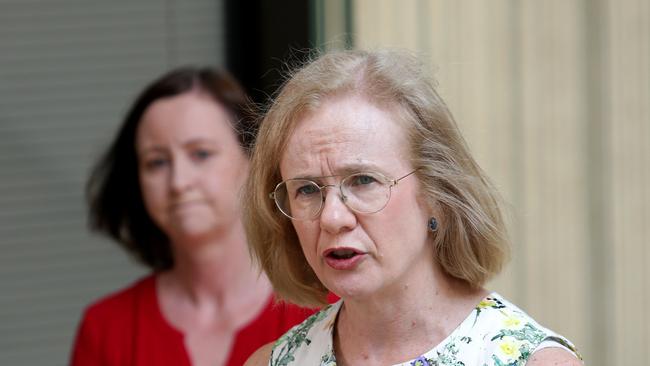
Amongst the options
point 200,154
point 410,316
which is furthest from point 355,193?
point 200,154

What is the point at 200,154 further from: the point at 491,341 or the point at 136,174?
the point at 491,341

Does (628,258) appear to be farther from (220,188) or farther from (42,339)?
(42,339)

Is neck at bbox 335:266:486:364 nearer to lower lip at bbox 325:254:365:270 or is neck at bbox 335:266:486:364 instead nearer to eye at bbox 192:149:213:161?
lower lip at bbox 325:254:365:270

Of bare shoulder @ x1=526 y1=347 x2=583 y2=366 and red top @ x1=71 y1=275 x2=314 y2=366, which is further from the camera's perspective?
red top @ x1=71 y1=275 x2=314 y2=366

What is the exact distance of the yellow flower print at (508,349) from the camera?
239cm

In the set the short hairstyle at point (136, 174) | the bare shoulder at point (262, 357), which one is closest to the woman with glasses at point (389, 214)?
the bare shoulder at point (262, 357)

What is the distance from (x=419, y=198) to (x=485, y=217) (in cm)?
18

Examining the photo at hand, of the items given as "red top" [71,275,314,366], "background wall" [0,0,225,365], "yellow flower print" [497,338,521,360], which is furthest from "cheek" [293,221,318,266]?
"background wall" [0,0,225,365]

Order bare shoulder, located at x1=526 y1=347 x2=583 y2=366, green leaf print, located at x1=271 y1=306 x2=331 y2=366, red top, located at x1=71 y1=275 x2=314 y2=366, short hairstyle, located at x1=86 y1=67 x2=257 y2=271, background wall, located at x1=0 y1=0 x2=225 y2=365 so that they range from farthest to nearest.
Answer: background wall, located at x1=0 y1=0 x2=225 y2=365, short hairstyle, located at x1=86 y1=67 x2=257 y2=271, red top, located at x1=71 y1=275 x2=314 y2=366, green leaf print, located at x1=271 y1=306 x2=331 y2=366, bare shoulder, located at x1=526 y1=347 x2=583 y2=366

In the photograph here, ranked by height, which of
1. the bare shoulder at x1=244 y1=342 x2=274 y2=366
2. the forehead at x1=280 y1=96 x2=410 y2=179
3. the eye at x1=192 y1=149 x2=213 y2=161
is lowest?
the bare shoulder at x1=244 y1=342 x2=274 y2=366

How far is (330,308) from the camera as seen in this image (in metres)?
2.81

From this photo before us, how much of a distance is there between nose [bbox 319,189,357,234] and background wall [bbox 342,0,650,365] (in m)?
1.16

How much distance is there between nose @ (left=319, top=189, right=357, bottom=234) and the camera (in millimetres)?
2404

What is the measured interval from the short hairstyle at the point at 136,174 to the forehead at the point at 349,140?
1.50 meters
